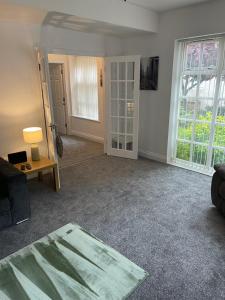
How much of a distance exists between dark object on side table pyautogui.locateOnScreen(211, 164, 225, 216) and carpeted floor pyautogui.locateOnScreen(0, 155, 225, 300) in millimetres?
124

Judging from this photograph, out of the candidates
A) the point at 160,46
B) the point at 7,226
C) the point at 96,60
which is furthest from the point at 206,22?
the point at 7,226

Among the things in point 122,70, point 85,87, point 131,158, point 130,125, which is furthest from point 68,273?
point 85,87

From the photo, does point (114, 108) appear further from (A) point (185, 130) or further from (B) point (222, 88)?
(B) point (222, 88)

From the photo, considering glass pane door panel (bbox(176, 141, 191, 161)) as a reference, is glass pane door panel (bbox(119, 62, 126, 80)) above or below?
above

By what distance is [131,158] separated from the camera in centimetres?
462

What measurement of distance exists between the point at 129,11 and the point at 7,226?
11.0 ft

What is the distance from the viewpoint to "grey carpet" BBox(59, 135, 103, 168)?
14.8ft

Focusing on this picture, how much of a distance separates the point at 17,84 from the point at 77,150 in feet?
7.25

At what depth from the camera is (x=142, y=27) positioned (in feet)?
11.8

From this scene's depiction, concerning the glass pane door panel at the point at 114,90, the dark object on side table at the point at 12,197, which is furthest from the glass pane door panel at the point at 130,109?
the dark object on side table at the point at 12,197

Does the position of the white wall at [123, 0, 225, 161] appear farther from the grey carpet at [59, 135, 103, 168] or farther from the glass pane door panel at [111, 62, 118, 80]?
the grey carpet at [59, 135, 103, 168]

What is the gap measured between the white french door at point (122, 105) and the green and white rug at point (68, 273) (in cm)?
288

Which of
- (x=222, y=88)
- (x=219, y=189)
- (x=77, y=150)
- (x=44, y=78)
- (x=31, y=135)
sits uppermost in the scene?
(x=44, y=78)

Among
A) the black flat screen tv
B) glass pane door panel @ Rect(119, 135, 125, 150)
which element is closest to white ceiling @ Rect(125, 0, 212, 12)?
the black flat screen tv
